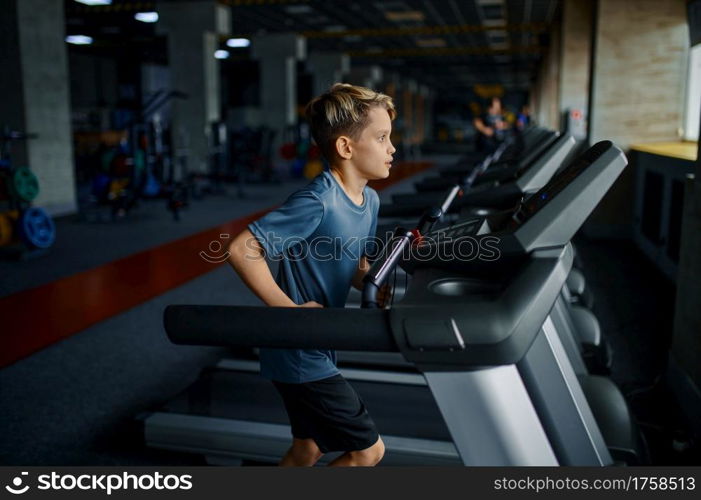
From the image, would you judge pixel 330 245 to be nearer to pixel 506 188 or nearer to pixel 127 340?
pixel 506 188

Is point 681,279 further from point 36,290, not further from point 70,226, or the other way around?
point 70,226

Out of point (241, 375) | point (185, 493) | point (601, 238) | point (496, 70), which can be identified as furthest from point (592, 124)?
point (496, 70)

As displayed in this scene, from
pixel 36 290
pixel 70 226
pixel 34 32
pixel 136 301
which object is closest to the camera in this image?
pixel 136 301

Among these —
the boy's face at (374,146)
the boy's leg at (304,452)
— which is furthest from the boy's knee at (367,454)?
the boy's face at (374,146)

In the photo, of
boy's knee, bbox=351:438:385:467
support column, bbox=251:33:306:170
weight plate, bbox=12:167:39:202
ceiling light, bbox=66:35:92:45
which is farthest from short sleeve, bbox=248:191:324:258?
ceiling light, bbox=66:35:92:45

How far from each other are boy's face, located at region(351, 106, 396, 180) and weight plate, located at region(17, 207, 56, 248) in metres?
4.81

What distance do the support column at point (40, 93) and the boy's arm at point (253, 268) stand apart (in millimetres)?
7466

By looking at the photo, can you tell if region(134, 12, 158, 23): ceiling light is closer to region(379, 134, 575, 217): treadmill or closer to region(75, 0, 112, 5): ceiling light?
region(75, 0, 112, 5): ceiling light

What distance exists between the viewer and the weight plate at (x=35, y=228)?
5445 mm

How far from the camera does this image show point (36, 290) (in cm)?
445

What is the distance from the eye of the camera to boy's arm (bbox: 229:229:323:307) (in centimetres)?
127

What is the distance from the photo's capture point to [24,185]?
561 centimetres

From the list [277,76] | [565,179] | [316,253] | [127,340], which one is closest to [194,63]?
[277,76]

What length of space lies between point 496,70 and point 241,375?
28154 millimetres
